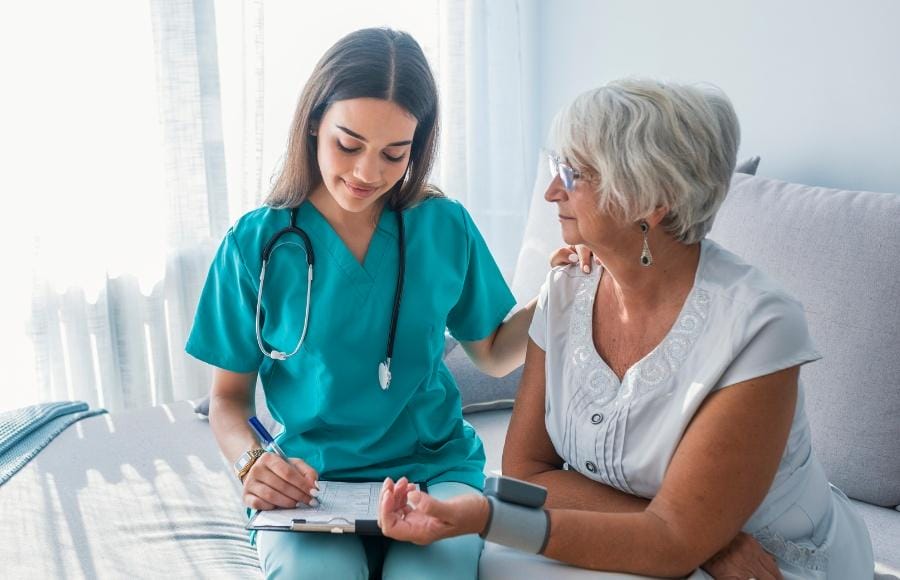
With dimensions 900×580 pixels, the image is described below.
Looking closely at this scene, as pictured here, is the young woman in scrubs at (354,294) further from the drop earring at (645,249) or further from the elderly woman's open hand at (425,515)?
the drop earring at (645,249)

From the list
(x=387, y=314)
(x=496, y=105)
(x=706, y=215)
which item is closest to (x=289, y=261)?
(x=387, y=314)

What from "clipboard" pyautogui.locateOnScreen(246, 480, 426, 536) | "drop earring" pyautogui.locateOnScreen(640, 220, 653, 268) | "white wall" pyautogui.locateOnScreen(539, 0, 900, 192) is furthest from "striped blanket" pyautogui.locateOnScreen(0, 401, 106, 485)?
"white wall" pyautogui.locateOnScreen(539, 0, 900, 192)

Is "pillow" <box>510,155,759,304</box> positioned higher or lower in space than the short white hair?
lower

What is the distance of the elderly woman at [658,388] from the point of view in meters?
1.24

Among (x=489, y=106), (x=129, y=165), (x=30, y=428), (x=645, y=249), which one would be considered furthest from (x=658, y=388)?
(x=489, y=106)

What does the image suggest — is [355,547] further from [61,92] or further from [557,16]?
[557,16]

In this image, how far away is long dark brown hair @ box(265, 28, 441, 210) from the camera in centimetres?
139

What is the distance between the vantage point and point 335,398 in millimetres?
1483

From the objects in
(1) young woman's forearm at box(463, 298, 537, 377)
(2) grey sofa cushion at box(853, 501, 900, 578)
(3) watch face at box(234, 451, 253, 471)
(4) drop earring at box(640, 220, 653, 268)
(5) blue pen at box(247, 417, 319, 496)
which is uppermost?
(4) drop earring at box(640, 220, 653, 268)

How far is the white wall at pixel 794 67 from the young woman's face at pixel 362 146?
604 mm

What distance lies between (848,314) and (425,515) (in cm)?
91

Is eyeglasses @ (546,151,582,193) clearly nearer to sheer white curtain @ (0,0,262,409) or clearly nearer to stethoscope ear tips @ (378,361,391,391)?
stethoscope ear tips @ (378,361,391,391)

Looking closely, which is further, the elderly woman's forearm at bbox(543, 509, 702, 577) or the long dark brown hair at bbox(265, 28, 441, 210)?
the long dark brown hair at bbox(265, 28, 441, 210)

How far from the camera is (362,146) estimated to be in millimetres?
1387
